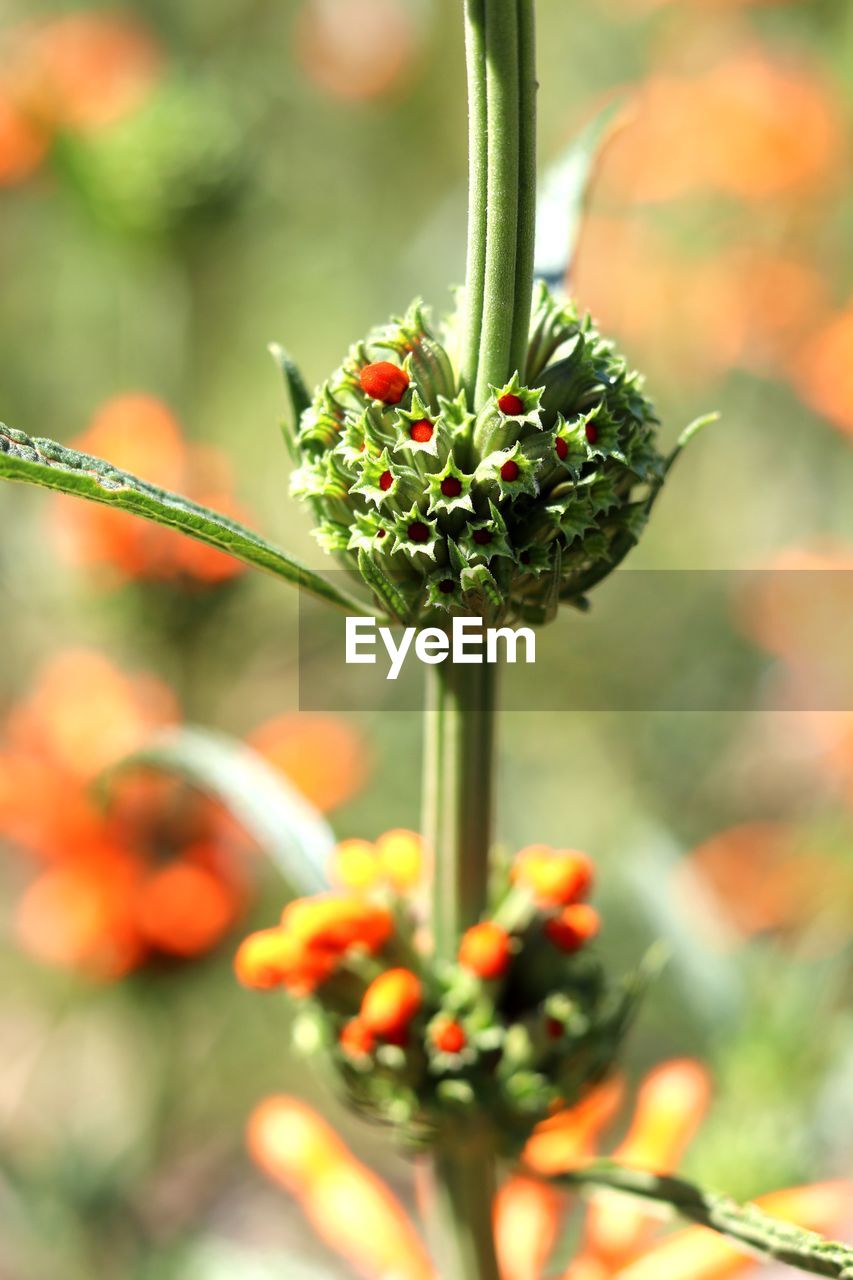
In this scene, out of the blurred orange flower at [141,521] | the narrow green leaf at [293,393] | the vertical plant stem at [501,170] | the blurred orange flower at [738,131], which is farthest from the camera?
the blurred orange flower at [738,131]

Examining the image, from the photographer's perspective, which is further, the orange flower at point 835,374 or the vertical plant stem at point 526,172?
the orange flower at point 835,374

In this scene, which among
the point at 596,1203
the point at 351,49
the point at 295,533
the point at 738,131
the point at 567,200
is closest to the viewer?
the point at 567,200

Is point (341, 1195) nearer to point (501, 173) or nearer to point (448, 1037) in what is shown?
point (448, 1037)

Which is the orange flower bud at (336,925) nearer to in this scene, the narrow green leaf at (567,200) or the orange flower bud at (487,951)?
the orange flower bud at (487,951)

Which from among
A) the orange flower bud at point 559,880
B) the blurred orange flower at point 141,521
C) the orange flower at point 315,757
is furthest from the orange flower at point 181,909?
the orange flower bud at point 559,880

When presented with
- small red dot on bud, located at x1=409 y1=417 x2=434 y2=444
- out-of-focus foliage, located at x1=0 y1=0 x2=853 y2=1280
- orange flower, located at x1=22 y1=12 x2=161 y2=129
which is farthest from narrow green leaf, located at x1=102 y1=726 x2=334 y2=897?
orange flower, located at x1=22 y1=12 x2=161 y2=129

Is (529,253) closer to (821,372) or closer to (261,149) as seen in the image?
(821,372)

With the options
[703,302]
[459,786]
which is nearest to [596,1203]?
[459,786]
